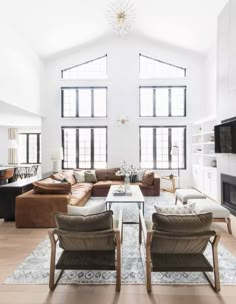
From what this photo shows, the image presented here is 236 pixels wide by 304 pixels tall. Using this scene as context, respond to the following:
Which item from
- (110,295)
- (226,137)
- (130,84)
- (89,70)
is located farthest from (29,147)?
(110,295)

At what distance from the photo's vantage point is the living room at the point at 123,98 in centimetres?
474

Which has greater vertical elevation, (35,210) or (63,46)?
(63,46)

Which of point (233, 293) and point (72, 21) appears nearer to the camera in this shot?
point (233, 293)

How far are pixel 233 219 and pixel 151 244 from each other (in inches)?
132

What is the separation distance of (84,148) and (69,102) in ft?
6.02

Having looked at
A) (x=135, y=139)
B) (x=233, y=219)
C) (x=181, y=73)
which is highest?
(x=181, y=73)

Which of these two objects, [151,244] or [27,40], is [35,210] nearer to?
[151,244]

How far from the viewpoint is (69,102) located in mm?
8664

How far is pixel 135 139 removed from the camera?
27.6 feet

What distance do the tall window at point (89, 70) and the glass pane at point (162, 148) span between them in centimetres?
302

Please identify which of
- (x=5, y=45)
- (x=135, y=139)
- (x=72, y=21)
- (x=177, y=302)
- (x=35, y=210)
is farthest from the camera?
(x=135, y=139)

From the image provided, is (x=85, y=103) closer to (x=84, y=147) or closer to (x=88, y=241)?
(x=84, y=147)

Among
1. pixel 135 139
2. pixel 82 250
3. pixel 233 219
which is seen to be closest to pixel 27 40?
pixel 135 139

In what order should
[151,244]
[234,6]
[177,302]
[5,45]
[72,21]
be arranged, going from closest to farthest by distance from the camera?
[177,302], [151,244], [234,6], [5,45], [72,21]
